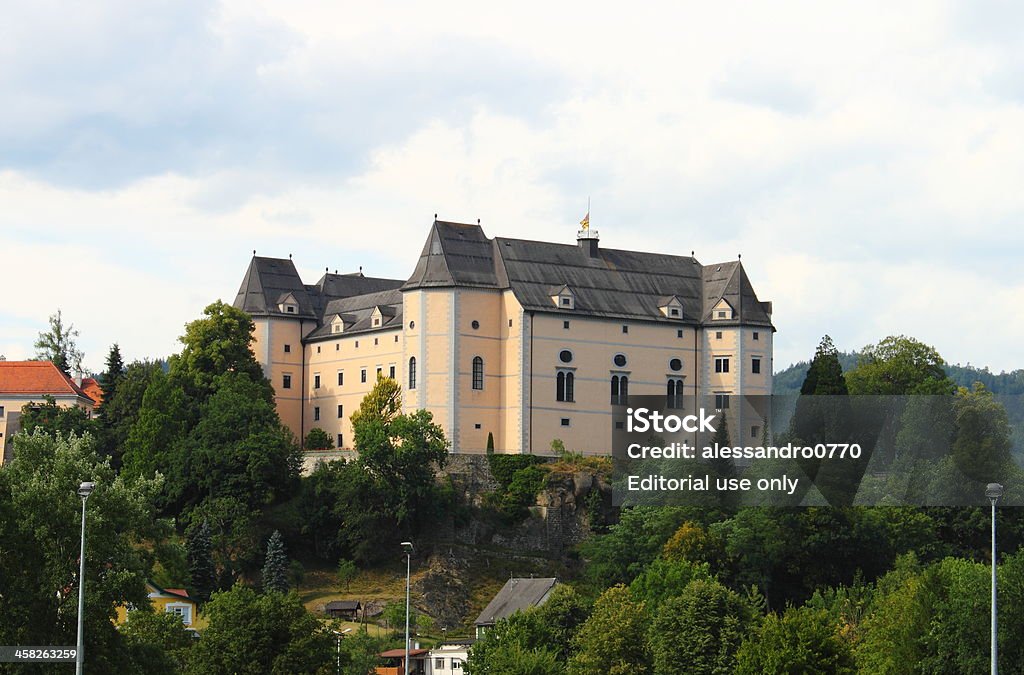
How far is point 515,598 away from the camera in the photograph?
107 metres

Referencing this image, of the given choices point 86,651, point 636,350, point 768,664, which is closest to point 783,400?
point 636,350

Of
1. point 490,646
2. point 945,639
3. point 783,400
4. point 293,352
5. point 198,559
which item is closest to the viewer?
point 945,639

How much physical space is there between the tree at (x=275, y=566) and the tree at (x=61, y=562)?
48.6 metres

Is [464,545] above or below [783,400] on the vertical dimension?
below

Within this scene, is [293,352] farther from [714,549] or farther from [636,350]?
[714,549]

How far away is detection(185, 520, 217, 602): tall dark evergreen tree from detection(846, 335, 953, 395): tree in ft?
156

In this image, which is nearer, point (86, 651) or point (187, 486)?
point (86, 651)

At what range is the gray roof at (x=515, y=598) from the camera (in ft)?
344

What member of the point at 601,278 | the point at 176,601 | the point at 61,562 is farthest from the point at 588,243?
the point at 61,562

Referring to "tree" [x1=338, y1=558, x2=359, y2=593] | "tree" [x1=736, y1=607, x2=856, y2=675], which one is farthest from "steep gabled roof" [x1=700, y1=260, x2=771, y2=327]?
"tree" [x1=736, y1=607, x2=856, y2=675]

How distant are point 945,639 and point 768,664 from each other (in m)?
6.37

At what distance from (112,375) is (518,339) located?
28839mm

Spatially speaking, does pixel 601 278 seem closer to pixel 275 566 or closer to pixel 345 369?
pixel 345 369

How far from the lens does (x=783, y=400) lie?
123 meters
